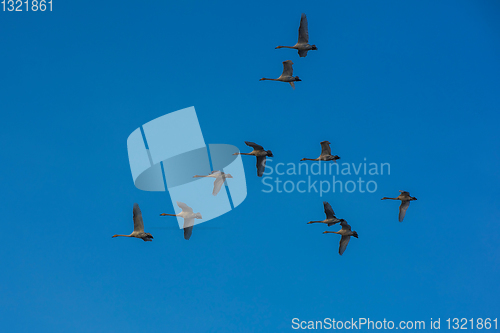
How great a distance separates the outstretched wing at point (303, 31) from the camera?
103 feet

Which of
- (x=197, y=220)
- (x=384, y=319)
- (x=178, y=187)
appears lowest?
(x=384, y=319)

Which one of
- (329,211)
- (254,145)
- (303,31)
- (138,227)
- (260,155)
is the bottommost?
(138,227)

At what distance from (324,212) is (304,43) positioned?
10861 mm

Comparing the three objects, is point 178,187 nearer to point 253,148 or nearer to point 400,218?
point 253,148

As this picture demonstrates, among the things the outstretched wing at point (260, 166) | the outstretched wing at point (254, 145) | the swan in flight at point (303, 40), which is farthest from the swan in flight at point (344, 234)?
the swan in flight at point (303, 40)

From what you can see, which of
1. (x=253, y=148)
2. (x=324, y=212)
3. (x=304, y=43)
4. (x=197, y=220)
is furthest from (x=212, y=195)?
(x=304, y=43)

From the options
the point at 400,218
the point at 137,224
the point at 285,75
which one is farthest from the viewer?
the point at 400,218

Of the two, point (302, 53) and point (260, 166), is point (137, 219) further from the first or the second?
point (302, 53)

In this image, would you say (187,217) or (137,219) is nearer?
(137,219)

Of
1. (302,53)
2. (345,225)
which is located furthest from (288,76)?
(345,225)

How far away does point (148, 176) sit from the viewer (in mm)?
36844

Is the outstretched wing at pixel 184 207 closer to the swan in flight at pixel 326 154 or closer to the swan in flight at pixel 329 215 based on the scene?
the swan in flight at pixel 329 215

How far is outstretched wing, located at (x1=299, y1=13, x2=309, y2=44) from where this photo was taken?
103 feet

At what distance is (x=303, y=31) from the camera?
3145cm
